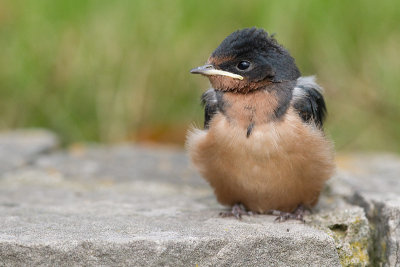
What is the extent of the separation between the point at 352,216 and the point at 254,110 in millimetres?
887

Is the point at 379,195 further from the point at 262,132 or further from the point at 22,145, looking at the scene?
the point at 22,145

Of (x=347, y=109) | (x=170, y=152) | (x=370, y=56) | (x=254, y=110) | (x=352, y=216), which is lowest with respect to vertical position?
(x=352, y=216)

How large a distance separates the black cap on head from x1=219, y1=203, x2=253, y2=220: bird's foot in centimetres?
85

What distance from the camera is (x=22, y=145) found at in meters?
6.22

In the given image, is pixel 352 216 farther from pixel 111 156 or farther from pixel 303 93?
pixel 111 156

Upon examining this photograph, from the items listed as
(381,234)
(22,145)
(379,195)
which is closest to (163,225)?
(381,234)

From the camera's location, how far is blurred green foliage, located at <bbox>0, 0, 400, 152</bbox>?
7.08m

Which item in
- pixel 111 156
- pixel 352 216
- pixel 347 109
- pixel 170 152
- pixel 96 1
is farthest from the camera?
pixel 96 1

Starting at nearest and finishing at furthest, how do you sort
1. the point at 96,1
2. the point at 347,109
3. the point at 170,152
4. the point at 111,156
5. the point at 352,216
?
the point at 352,216, the point at 111,156, the point at 170,152, the point at 347,109, the point at 96,1

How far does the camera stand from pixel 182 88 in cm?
725

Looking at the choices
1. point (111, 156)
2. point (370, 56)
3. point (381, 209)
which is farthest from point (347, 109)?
point (381, 209)

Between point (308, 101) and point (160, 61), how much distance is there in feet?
10.6

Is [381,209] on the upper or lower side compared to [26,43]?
lower

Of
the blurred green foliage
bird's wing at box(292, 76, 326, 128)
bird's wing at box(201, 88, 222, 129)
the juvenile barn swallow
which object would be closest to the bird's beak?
the juvenile barn swallow
